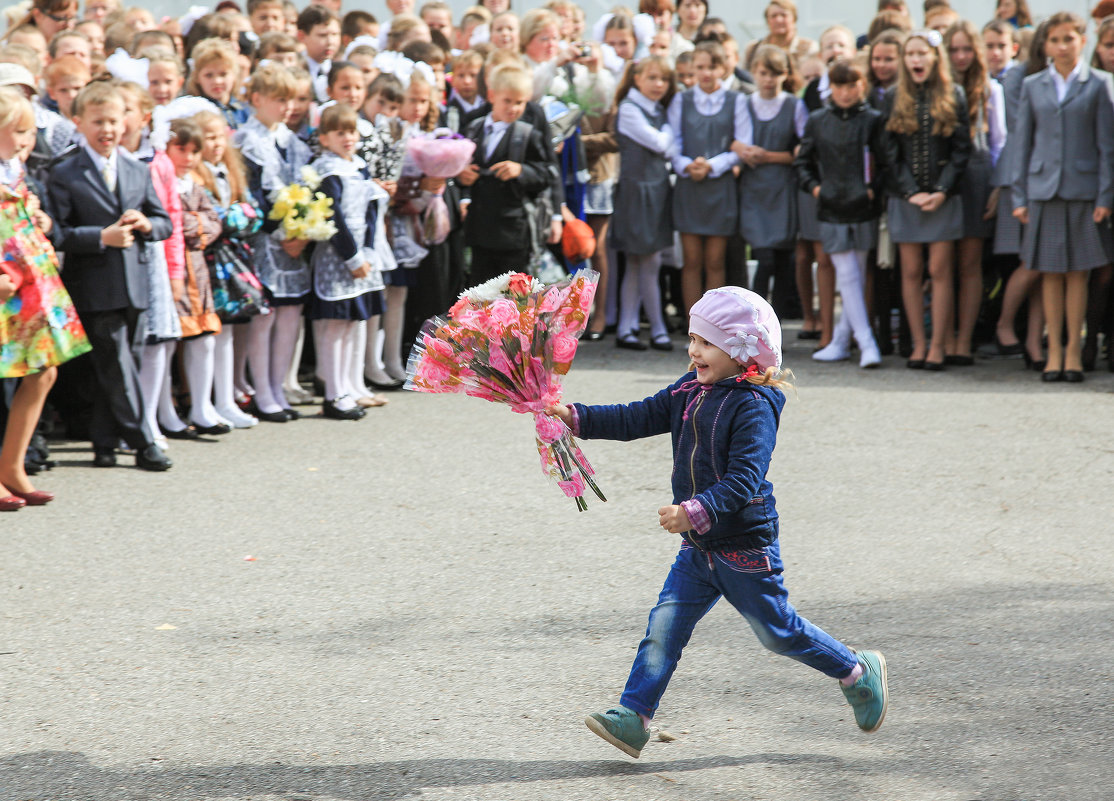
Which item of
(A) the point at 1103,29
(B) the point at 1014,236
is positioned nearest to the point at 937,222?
(B) the point at 1014,236

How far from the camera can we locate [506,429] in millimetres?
8352

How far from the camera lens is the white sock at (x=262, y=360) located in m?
8.58

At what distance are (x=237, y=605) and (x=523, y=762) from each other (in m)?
1.76

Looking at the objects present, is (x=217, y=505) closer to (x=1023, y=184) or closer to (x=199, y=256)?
(x=199, y=256)

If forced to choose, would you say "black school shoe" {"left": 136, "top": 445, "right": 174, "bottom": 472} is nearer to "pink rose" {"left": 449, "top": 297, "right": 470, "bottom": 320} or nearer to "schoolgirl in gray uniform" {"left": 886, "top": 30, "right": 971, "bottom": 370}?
"pink rose" {"left": 449, "top": 297, "right": 470, "bottom": 320}

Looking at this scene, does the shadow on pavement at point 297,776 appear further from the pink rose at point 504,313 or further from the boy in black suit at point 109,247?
the boy in black suit at point 109,247

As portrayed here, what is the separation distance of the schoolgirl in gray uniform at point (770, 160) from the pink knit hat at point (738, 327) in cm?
700

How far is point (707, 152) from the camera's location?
10.8 m

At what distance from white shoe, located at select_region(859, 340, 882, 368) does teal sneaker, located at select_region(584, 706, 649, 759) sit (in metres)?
6.71

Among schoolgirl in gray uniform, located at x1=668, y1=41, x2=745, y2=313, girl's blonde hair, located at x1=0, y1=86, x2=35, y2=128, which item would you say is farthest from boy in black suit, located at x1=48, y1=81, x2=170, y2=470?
schoolgirl in gray uniform, located at x1=668, y1=41, x2=745, y2=313

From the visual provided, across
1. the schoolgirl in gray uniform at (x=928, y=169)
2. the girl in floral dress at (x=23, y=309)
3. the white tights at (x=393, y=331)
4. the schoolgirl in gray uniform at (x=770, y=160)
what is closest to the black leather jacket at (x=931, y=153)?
the schoolgirl in gray uniform at (x=928, y=169)

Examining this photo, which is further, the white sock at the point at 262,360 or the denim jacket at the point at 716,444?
the white sock at the point at 262,360

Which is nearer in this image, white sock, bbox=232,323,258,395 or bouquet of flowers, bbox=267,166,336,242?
bouquet of flowers, bbox=267,166,336,242

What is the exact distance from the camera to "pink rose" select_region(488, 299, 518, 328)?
400 centimetres
